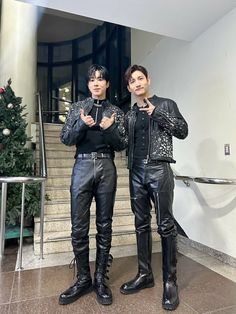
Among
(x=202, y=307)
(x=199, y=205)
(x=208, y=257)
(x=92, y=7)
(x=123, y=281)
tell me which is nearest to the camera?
(x=202, y=307)

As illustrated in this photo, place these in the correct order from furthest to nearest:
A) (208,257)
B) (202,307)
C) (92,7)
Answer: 1. (208,257)
2. (92,7)
3. (202,307)

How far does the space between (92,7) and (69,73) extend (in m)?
5.68

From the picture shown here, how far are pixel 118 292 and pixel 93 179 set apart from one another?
82 cm

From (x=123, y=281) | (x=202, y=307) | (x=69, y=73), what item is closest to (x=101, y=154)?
(x=123, y=281)

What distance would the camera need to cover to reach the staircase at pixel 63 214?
8.65 feet

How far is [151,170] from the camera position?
5.64 feet

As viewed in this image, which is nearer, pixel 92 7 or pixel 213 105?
pixel 92 7

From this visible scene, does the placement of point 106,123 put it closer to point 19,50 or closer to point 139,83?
point 139,83

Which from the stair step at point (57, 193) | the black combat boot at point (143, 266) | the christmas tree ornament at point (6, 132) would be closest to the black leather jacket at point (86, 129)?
the black combat boot at point (143, 266)

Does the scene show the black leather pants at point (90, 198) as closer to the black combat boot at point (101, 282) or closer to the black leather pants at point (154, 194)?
the black combat boot at point (101, 282)

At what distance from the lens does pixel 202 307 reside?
1612 mm

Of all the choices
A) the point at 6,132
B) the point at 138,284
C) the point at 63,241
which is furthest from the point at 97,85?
the point at 63,241

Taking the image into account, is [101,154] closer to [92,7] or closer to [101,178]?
[101,178]

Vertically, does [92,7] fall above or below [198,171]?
above
